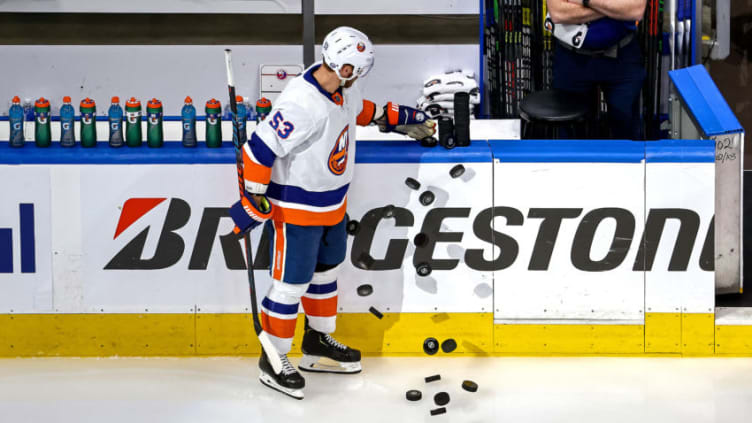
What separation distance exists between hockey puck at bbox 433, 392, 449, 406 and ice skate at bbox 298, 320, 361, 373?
55 centimetres

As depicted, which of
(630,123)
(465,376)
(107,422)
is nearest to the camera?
(107,422)

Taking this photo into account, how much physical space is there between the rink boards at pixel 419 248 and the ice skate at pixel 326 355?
25cm

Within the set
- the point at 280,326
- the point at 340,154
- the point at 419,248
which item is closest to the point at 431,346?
the point at 419,248

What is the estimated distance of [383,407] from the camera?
164 inches

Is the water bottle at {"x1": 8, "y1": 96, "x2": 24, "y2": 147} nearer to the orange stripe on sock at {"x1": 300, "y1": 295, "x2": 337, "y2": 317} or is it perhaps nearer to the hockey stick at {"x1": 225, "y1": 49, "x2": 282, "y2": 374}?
the hockey stick at {"x1": 225, "y1": 49, "x2": 282, "y2": 374}

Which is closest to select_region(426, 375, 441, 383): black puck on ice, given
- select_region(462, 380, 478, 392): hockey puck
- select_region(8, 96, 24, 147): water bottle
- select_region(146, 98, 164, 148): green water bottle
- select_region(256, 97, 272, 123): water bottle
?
select_region(462, 380, 478, 392): hockey puck

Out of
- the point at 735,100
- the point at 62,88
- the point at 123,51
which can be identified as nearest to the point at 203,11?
the point at 123,51

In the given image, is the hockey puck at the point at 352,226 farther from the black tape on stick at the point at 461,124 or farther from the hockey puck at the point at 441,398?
the hockey puck at the point at 441,398

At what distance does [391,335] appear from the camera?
4.74 meters

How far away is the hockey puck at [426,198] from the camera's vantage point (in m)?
4.63

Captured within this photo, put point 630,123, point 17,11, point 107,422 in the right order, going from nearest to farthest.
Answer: point 107,422, point 630,123, point 17,11

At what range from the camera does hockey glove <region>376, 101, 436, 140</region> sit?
463cm

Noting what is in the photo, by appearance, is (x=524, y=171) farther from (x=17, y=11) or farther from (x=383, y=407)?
(x=17, y=11)

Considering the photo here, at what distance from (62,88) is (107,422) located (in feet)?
15.3
